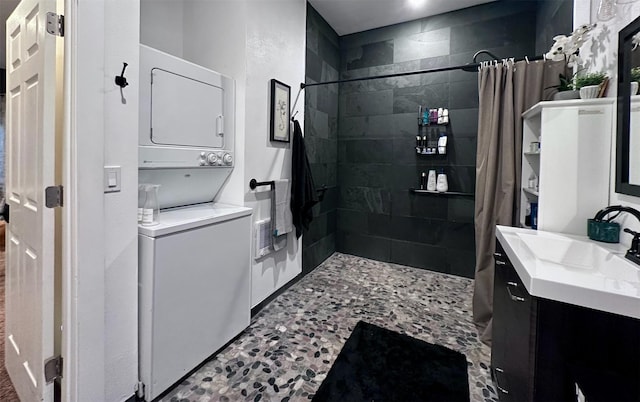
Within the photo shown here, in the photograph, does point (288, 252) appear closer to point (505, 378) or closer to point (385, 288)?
point (385, 288)

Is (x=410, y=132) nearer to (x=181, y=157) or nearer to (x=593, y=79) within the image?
(x=593, y=79)

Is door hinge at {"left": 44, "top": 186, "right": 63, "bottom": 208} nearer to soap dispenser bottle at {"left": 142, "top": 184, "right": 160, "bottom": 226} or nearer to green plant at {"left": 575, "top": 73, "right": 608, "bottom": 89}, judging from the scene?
soap dispenser bottle at {"left": 142, "top": 184, "right": 160, "bottom": 226}

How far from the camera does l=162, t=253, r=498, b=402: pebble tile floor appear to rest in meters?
1.66

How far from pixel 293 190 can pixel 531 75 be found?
211cm

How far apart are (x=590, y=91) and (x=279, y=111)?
2.15 m

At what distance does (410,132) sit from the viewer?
3.48 metres

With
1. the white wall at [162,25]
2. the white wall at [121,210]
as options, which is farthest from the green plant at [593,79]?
the white wall at [162,25]

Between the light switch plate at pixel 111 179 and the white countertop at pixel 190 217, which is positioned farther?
the white countertop at pixel 190 217

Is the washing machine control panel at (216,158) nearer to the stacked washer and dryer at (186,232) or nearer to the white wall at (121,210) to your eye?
the stacked washer and dryer at (186,232)

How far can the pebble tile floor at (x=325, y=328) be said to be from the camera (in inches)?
65.5

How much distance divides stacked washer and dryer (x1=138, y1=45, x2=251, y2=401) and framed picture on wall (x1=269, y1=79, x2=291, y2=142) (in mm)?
410

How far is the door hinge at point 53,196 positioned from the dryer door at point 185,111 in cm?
56

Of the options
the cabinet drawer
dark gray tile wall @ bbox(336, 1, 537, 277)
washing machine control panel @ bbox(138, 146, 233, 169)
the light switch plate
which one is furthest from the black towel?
the cabinet drawer

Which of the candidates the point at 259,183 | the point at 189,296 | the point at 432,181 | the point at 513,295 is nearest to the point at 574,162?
the point at 513,295
